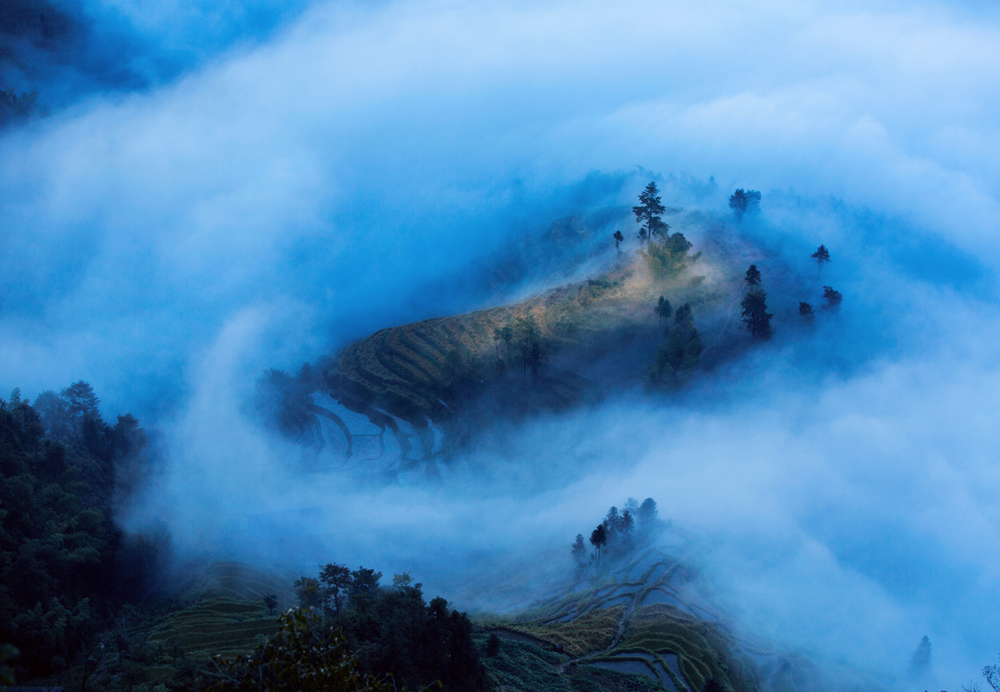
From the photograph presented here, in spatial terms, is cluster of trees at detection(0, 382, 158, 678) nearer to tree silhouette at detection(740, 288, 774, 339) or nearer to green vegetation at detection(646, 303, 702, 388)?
green vegetation at detection(646, 303, 702, 388)

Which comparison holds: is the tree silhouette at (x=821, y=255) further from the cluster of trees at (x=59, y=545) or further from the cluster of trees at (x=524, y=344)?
the cluster of trees at (x=59, y=545)

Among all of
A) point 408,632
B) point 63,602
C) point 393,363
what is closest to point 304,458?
point 393,363

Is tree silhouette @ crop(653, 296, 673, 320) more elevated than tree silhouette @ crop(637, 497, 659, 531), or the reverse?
tree silhouette @ crop(653, 296, 673, 320)

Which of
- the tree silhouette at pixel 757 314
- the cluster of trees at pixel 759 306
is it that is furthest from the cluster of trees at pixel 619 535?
the cluster of trees at pixel 759 306

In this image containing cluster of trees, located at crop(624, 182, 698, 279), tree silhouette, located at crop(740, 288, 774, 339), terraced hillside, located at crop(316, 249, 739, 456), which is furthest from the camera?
cluster of trees, located at crop(624, 182, 698, 279)

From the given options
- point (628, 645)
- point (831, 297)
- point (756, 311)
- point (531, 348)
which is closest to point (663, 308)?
point (756, 311)

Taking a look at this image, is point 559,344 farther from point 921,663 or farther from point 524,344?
point 921,663

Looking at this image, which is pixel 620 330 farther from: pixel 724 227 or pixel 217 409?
pixel 217 409

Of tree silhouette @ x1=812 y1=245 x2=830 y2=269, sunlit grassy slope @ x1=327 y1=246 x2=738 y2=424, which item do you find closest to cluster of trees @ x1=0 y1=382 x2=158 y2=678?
sunlit grassy slope @ x1=327 y1=246 x2=738 y2=424

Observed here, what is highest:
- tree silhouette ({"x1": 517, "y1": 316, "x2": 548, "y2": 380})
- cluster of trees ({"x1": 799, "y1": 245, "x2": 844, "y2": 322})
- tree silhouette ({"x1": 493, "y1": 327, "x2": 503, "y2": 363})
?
cluster of trees ({"x1": 799, "y1": 245, "x2": 844, "y2": 322})
